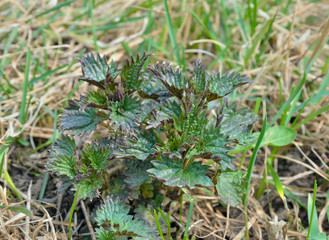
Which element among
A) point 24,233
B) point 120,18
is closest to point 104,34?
point 120,18

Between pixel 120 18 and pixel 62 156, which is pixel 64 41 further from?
pixel 62 156

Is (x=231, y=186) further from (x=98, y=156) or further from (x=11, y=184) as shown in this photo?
(x=11, y=184)

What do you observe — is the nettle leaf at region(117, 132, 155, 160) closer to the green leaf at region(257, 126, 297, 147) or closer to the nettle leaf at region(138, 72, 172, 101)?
the nettle leaf at region(138, 72, 172, 101)

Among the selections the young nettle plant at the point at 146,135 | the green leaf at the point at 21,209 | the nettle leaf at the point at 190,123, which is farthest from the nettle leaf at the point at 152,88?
the green leaf at the point at 21,209

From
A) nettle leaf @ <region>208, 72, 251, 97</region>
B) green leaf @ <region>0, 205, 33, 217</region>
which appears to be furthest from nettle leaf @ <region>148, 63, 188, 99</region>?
green leaf @ <region>0, 205, 33, 217</region>

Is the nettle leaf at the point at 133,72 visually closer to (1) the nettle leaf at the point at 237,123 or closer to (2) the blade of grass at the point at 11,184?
(1) the nettle leaf at the point at 237,123

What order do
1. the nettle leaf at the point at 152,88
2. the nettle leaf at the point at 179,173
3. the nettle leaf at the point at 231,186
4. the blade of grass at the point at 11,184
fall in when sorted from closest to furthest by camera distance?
1. the nettle leaf at the point at 179,173
2. the nettle leaf at the point at 231,186
3. the nettle leaf at the point at 152,88
4. the blade of grass at the point at 11,184
